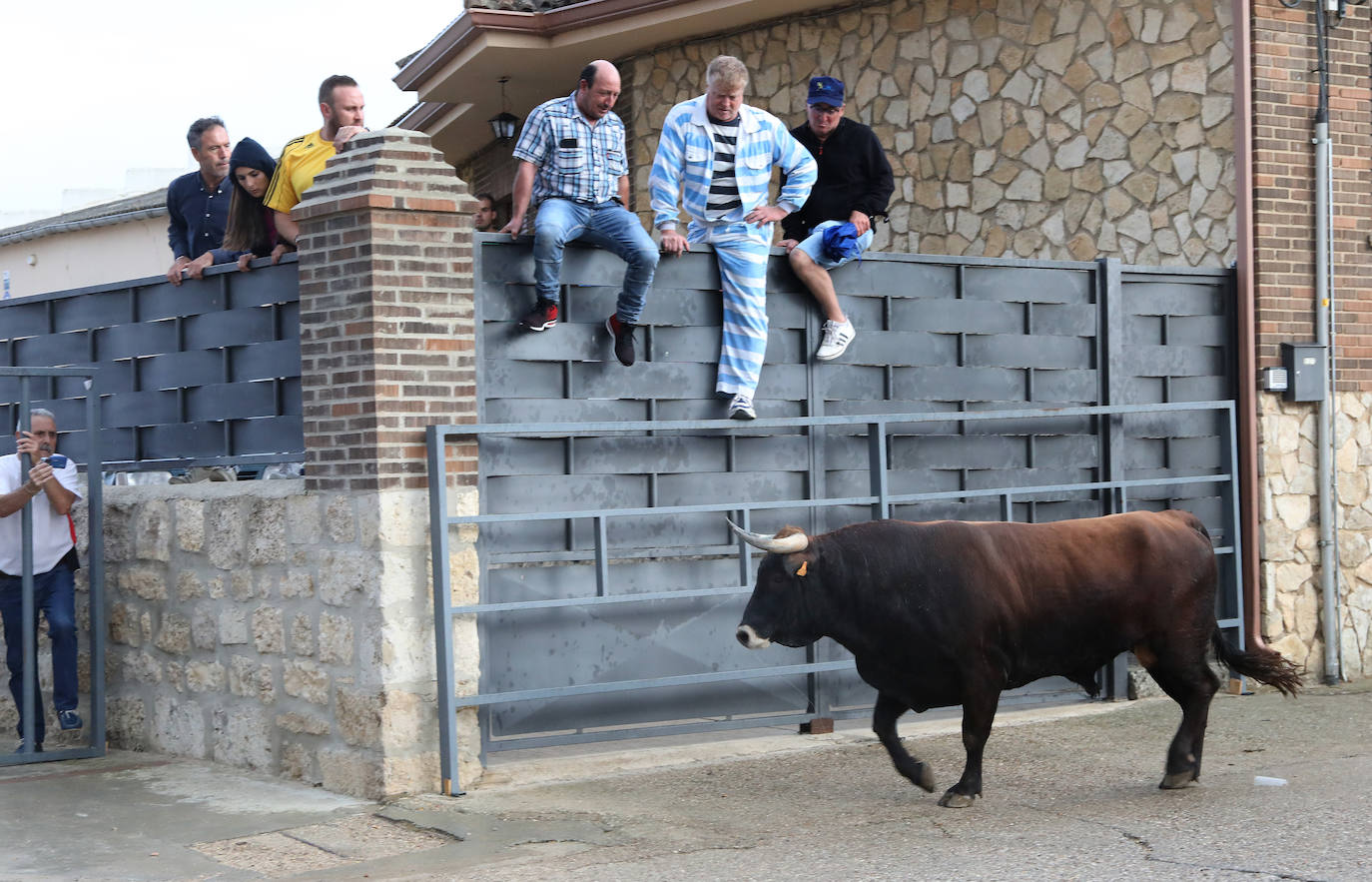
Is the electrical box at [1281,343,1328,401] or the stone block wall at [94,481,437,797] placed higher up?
the electrical box at [1281,343,1328,401]

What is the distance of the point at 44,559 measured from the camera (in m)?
8.74

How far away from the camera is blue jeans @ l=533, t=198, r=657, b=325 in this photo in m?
7.86

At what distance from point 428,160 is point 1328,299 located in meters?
6.10

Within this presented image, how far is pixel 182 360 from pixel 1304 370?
6.93 meters

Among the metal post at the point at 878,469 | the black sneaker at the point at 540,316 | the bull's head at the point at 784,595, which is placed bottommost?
the bull's head at the point at 784,595

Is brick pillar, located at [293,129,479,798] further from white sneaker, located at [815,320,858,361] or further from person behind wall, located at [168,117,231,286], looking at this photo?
white sneaker, located at [815,320,858,361]

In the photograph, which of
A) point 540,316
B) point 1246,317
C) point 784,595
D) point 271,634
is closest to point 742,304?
point 540,316

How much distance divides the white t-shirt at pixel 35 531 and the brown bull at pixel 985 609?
4081 millimetres

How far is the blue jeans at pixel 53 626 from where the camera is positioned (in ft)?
28.8

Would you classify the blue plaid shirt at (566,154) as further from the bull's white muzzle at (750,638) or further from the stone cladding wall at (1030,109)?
the stone cladding wall at (1030,109)

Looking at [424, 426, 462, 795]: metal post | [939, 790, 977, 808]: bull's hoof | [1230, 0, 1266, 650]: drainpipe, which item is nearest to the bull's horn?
[939, 790, 977, 808]: bull's hoof

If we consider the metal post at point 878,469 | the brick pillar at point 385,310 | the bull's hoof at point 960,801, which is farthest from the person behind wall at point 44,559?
the bull's hoof at point 960,801

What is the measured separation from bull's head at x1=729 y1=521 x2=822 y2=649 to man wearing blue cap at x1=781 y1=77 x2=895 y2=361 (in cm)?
208

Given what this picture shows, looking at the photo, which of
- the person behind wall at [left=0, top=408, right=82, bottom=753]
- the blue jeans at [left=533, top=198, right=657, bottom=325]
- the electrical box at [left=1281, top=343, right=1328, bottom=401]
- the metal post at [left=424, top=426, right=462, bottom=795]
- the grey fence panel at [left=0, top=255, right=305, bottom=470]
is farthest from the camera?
the electrical box at [left=1281, top=343, right=1328, bottom=401]
